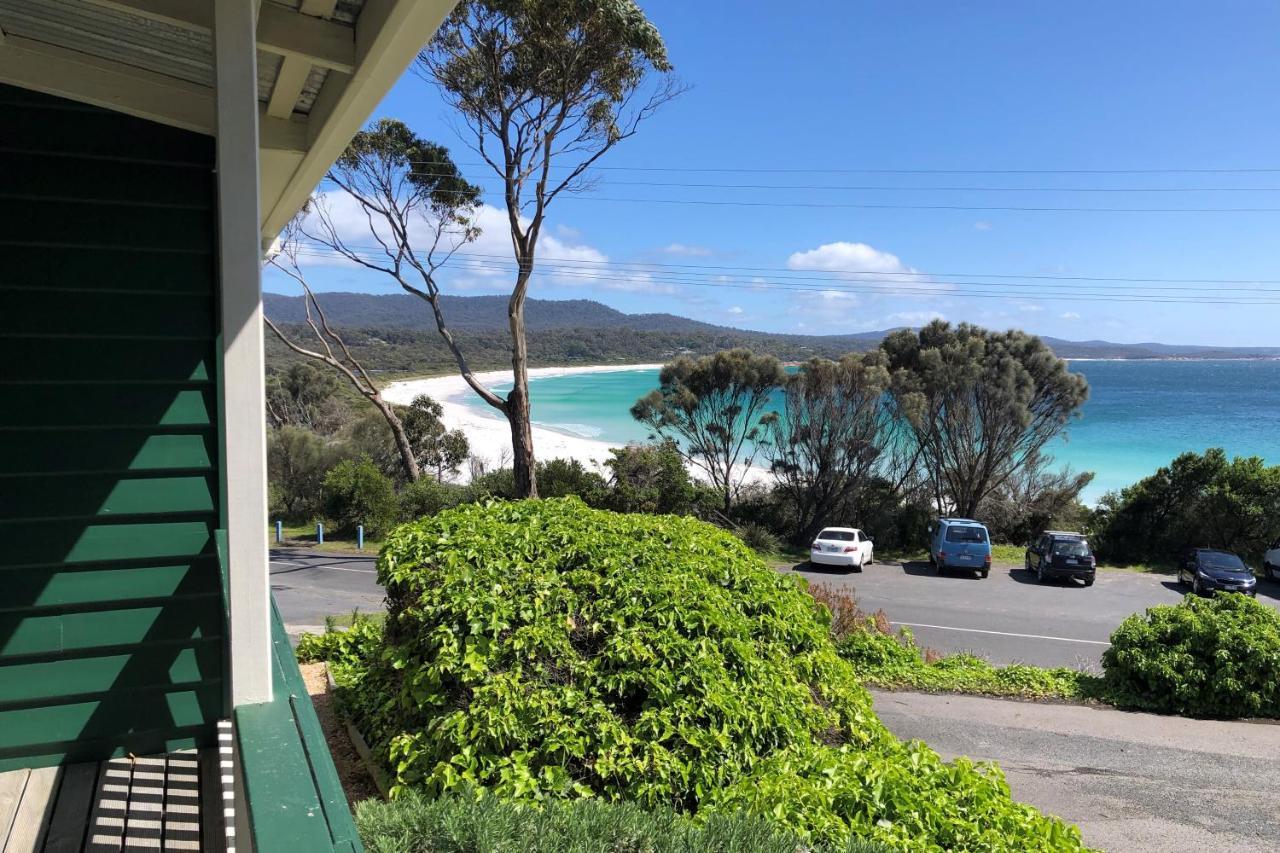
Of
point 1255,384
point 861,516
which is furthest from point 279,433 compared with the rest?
point 1255,384

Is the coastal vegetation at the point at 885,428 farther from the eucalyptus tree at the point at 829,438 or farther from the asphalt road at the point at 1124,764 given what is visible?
the asphalt road at the point at 1124,764

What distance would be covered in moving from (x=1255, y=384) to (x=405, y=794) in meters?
155

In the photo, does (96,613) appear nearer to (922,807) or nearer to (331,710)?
(331,710)

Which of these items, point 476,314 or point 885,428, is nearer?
point 885,428

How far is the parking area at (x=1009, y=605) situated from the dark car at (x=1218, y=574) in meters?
0.56

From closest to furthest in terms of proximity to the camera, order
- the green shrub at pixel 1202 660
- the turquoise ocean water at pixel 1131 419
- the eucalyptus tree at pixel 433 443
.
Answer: the green shrub at pixel 1202 660 < the eucalyptus tree at pixel 433 443 < the turquoise ocean water at pixel 1131 419

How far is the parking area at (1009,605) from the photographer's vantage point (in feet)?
43.5

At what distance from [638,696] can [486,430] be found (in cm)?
6044

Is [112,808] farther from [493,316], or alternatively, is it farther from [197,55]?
[493,316]

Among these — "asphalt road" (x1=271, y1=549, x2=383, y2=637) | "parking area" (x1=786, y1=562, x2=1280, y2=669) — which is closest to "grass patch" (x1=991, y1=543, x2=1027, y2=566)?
"parking area" (x1=786, y1=562, x2=1280, y2=669)

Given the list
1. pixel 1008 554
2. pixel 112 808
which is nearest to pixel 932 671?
pixel 112 808

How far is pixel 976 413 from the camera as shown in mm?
26797

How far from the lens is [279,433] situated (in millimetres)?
28922

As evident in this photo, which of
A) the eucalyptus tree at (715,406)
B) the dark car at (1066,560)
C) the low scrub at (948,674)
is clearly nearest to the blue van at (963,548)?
the dark car at (1066,560)
